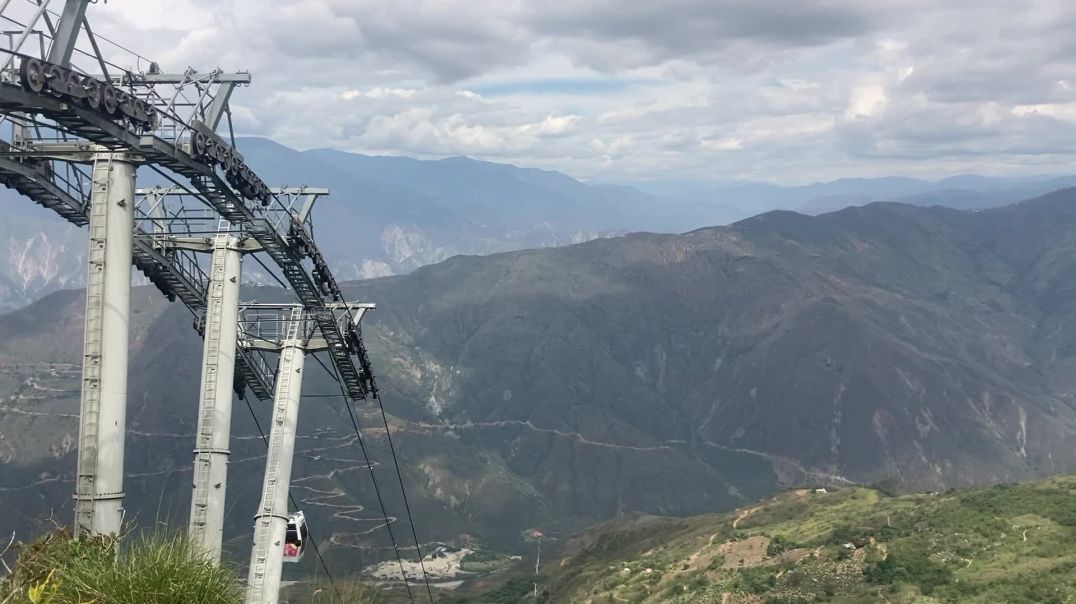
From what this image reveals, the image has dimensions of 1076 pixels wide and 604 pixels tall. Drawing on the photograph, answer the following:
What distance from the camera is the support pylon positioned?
67.6ft

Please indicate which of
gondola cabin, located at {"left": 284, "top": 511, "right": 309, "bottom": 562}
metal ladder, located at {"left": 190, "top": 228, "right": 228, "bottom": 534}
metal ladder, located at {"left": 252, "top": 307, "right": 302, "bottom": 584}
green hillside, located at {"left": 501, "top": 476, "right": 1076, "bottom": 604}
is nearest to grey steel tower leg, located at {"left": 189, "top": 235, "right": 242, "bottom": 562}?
metal ladder, located at {"left": 190, "top": 228, "right": 228, "bottom": 534}

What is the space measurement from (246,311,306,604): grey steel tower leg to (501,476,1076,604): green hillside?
30.0m

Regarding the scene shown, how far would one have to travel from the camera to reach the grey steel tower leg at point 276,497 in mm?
26781

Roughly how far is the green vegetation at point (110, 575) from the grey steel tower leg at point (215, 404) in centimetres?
1158

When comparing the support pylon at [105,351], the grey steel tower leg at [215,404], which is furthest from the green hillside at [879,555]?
the support pylon at [105,351]

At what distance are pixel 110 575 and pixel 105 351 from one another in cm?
987

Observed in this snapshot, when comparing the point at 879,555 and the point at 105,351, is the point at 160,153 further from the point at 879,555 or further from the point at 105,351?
the point at 879,555

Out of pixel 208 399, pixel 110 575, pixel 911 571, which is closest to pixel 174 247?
pixel 208 399

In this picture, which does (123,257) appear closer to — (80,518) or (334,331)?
(80,518)

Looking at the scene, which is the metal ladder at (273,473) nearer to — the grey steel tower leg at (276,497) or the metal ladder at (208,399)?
the grey steel tower leg at (276,497)

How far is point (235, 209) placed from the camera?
2852 centimetres

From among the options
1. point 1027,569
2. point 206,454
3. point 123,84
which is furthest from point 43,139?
point 1027,569

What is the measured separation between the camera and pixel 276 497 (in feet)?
92.5

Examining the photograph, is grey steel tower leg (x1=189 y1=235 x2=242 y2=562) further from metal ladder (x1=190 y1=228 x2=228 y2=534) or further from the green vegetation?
the green vegetation
